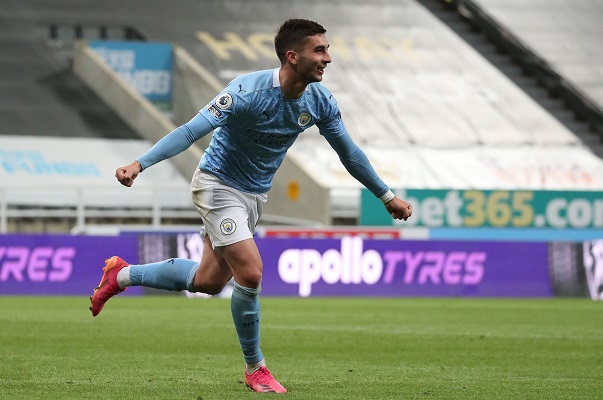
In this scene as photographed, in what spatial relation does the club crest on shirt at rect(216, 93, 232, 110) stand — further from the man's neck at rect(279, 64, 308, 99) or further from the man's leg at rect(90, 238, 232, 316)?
the man's leg at rect(90, 238, 232, 316)

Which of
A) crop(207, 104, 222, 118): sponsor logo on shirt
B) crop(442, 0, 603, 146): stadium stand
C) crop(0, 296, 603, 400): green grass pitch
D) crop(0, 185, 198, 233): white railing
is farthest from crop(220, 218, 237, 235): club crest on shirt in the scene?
crop(442, 0, 603, 146): stadium stand

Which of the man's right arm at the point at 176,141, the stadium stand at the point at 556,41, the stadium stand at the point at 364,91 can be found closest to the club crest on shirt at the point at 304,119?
the man's right arm at the point at 176,141

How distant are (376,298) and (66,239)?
456 centimetres

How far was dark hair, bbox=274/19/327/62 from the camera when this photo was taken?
6.78 metres

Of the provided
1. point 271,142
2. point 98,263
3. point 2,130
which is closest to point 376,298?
point 98,263

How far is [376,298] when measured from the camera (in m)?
18.2

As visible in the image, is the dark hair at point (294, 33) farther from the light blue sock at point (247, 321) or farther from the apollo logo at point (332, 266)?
the apollo logo at point (332, 266)

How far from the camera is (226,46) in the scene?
1115 inches

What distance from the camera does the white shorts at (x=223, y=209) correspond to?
690cm

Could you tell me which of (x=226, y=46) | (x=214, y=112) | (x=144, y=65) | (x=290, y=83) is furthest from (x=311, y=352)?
(x=226, y=46)

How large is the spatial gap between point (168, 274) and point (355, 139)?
19470mm

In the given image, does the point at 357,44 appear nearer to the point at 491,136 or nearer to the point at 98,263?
the point at 491,136

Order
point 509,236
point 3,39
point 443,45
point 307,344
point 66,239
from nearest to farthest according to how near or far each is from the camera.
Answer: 1. point 307,344
2. point 66,239
3. point 509,236
4. point 3,39
5. point 443,45

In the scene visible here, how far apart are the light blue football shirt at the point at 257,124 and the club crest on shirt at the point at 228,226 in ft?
0.86
